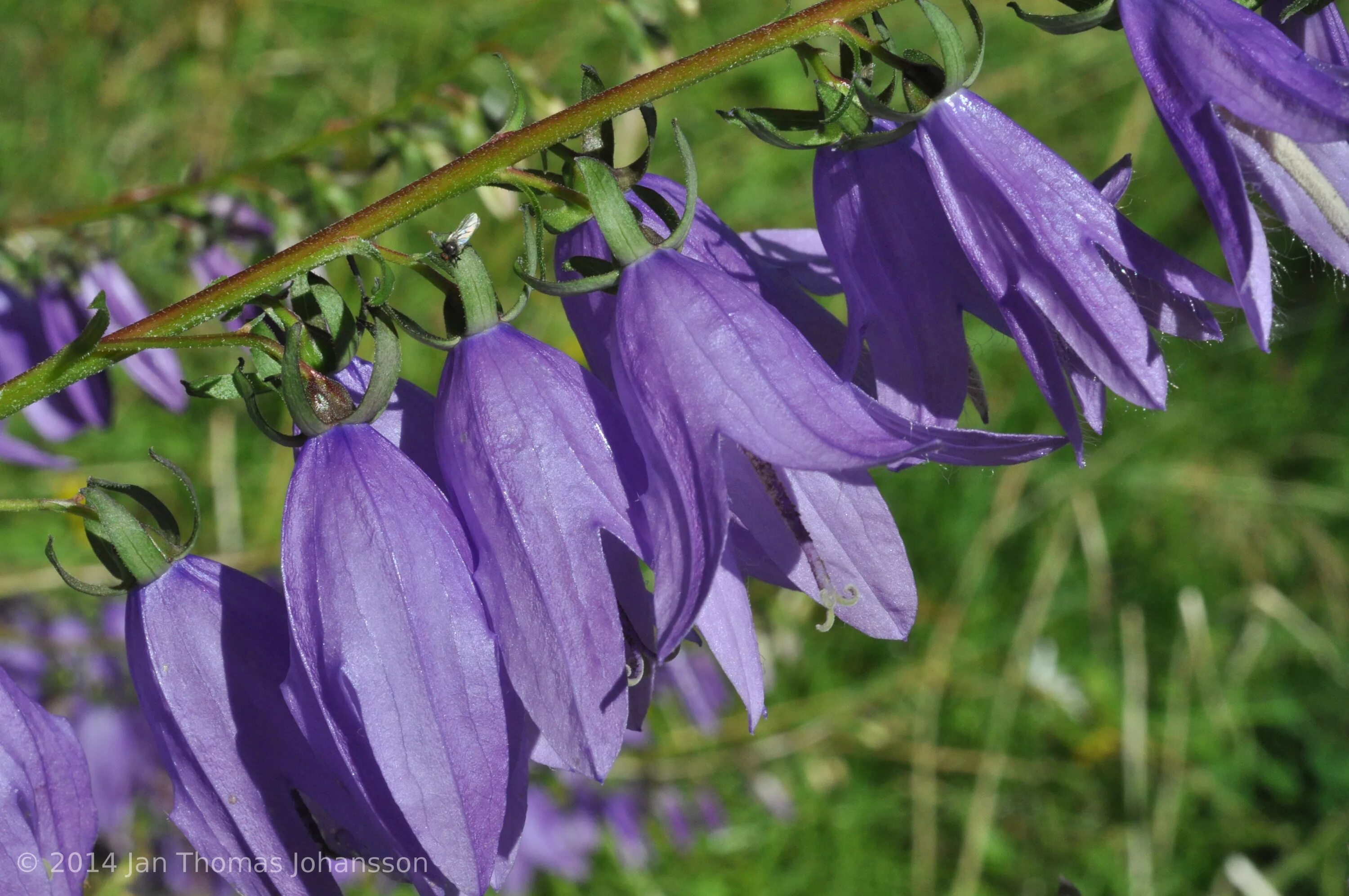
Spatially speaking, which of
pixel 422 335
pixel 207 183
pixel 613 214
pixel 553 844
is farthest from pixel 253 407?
pixel 553 844

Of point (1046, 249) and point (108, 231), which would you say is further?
point (108, 231)

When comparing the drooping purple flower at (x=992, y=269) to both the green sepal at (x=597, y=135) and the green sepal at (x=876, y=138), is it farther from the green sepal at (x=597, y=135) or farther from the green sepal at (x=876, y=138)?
the green sepal at (x=597, y=135)

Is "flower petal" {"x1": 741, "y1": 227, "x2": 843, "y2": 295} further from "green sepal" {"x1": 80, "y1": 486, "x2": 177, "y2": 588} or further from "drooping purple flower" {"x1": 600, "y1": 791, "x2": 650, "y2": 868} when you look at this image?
"drooping purple flower" {"x1": 600, "y1": 791, "x2": 650, "y2": 868}

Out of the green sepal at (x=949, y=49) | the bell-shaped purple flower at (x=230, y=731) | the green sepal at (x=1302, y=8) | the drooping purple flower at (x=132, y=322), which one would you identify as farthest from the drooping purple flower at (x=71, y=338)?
the green sepal at (x=1302, y=8)

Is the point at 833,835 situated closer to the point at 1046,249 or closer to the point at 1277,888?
the point at 1277,888

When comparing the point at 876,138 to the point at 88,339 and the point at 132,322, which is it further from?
the point at 132,322

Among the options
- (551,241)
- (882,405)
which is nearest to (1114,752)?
(551,241)

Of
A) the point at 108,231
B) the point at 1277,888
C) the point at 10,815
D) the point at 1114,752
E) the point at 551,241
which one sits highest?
the point at 108,231

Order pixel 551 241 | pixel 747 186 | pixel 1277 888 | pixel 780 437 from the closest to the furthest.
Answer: pixel 780 437 < pixel 551 241 < pixel 1277 888 < pixel 747 186
